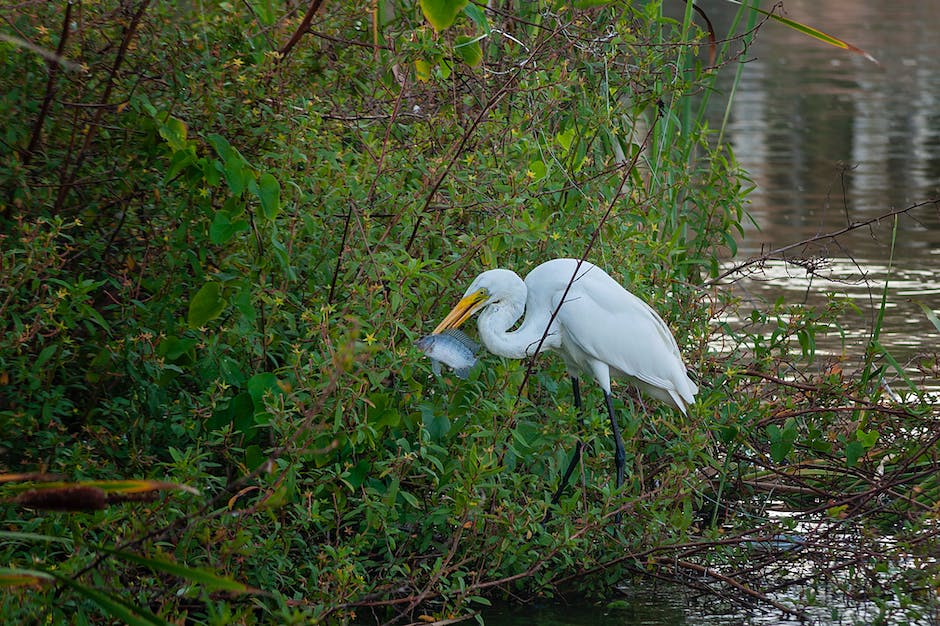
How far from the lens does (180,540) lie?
8.73ft

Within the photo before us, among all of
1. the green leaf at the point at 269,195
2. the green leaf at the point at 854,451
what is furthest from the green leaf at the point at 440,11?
the green leaf at the point at 854,451

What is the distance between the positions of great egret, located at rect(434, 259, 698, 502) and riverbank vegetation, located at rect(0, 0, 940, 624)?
107 mm

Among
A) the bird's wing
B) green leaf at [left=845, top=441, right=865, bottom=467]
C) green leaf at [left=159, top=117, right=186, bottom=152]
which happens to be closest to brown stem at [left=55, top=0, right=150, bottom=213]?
green leaf at [left=159, top=117, right=186, bottom=152]

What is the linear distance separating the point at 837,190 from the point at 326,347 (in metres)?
6.70

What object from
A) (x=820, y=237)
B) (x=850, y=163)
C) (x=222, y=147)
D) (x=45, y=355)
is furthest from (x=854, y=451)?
(x=850, y=163)

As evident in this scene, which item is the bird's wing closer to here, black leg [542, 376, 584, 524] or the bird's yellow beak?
black leg [542, 376, 584, 524]

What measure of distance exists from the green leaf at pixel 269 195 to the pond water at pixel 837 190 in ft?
4.25

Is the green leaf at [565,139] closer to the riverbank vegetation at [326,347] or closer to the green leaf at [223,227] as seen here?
the riverbank vegetation at [326,347]

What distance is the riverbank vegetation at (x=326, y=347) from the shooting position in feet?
9.18

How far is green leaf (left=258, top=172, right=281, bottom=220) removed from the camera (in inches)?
111

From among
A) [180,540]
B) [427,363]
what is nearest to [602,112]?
[427,363]

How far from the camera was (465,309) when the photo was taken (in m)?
3.36

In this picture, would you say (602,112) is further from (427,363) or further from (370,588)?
(370,588)

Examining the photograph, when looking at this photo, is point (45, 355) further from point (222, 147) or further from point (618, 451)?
point (618, 451)
